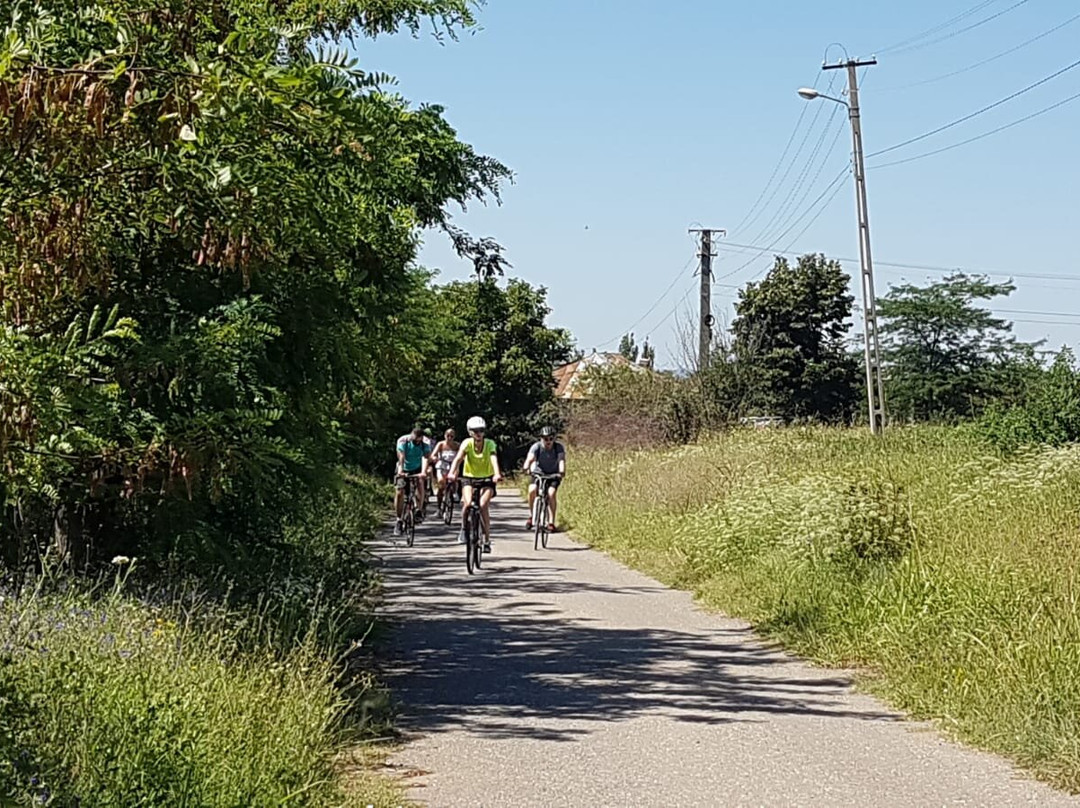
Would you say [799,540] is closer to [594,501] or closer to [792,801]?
[792,801]

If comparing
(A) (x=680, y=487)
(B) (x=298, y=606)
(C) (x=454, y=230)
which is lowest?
(B) (x=298, y=606)

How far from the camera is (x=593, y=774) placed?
7.66 m

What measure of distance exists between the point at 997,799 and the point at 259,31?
562cm

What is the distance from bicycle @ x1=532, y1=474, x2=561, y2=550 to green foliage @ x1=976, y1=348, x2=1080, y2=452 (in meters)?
7.38

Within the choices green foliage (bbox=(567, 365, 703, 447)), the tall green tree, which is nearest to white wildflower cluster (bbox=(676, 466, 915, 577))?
the tall green tree

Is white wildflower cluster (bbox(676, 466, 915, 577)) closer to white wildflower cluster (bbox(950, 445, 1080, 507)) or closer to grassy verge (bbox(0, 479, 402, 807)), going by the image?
white wildflower cluster (bbox(950, 445, 1080, 507))

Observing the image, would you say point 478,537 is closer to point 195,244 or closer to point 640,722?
point 640,722

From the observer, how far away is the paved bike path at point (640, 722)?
7.35m

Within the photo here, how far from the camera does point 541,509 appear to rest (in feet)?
77.6

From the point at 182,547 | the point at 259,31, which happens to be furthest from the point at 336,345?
the point at 259,31

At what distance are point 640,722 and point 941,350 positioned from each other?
2027 inches

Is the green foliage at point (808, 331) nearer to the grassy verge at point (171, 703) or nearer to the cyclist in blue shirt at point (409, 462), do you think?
the cyclist in blue shirt at point (409, 462)

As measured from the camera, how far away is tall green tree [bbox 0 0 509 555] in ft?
17.0

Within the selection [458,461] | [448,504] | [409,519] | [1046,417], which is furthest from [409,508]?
[1046,417]
